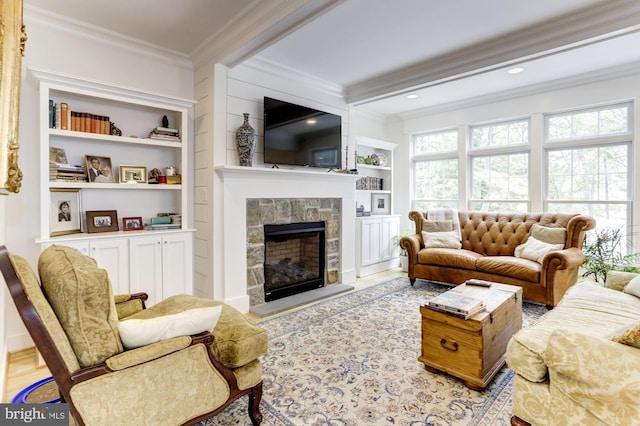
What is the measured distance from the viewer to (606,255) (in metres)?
3.76

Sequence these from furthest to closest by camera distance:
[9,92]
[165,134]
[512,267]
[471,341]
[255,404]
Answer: [512,267]
[165,134]
[471,341]
[255,404]
[9,92]

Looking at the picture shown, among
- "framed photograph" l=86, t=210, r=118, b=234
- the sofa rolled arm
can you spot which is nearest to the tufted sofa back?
the sofa rolled arm

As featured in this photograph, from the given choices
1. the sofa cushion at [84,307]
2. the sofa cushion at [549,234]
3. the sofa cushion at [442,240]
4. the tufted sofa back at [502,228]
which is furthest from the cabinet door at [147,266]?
the sofa cushion at [549,234]

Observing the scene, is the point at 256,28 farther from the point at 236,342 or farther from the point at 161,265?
the point at 236,342

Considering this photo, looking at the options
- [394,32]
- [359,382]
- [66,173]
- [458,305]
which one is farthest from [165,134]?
[458,305]

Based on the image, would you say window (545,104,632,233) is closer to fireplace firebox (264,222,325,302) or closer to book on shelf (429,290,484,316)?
book on shelf (429,290,484,316)

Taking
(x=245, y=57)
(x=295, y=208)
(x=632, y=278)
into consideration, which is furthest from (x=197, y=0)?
(x=632, y=278)

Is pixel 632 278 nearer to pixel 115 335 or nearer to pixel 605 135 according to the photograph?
pixel 605 135

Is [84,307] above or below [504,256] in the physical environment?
above

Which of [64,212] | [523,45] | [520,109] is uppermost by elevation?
[523,45]

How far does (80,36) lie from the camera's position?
2852 millimetres

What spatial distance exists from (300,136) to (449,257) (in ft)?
7.69

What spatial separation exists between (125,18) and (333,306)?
3287mm

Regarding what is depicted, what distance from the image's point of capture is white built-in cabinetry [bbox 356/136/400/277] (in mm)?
4918
